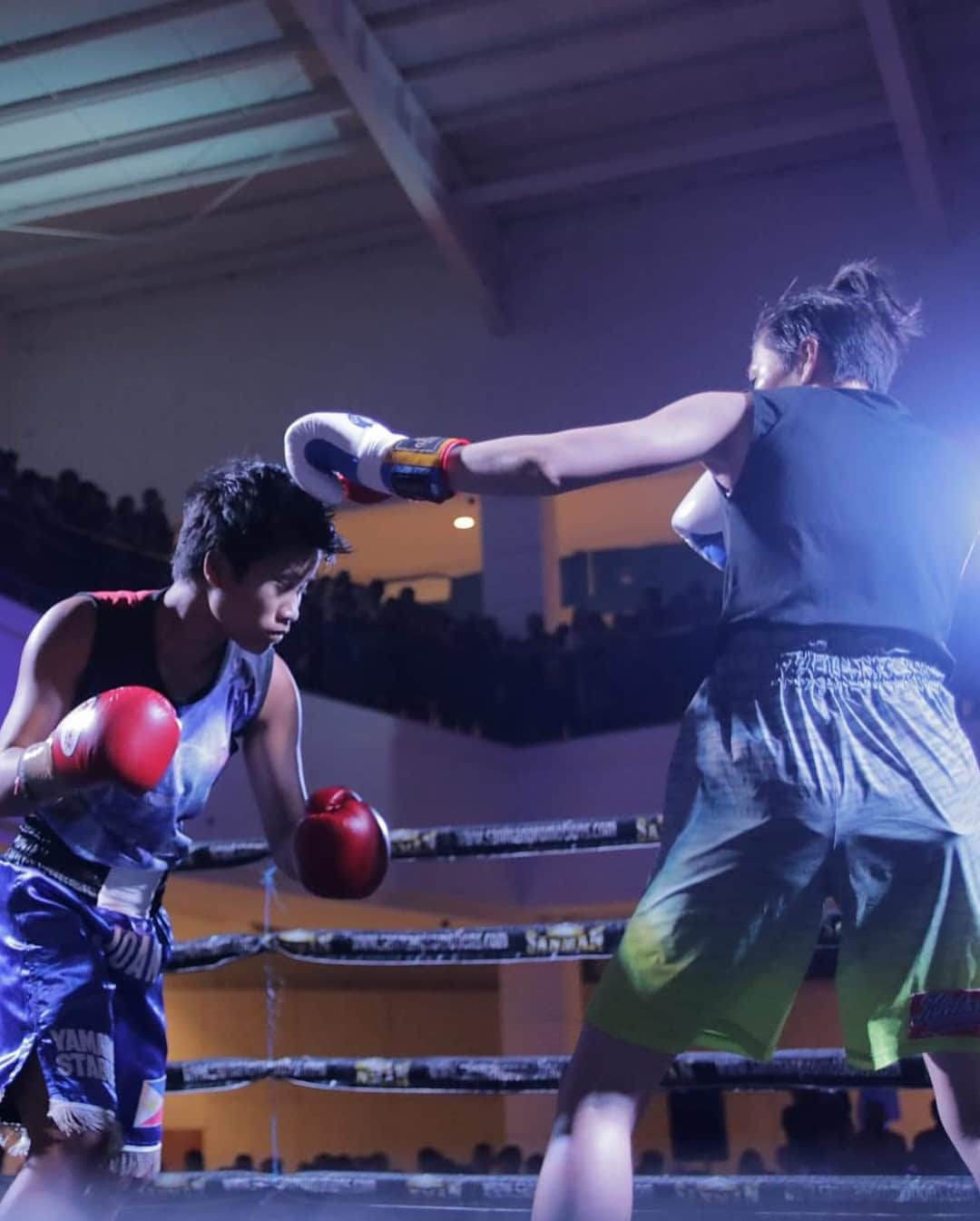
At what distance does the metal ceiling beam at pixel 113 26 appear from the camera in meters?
5.99

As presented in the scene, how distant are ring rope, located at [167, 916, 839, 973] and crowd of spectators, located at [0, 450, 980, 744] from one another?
360 cm

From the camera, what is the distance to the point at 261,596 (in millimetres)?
1425

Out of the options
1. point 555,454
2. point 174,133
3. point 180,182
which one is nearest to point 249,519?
point 555,454

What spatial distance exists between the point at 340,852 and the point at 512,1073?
81 centimetres

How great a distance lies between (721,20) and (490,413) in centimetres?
216

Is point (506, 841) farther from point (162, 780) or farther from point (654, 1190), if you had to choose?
point (162, 780)

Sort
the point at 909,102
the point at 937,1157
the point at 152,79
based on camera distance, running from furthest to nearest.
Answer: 1. the point at 152,79
2. the point at 909,102
3. the point at 937,1157

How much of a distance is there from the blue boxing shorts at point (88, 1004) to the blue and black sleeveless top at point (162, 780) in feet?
0.13

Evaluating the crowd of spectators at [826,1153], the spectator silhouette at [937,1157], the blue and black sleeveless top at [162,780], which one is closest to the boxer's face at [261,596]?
the blue and black sleeveless top at [162,780]

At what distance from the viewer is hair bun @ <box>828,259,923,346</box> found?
1.43 meters

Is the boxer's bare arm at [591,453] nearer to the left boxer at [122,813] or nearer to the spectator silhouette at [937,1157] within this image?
the left boxer at [122,813]

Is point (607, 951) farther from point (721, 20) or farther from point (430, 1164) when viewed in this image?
point (721, 20)

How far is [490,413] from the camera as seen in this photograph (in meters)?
7.09

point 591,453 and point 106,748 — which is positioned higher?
point 591,453
